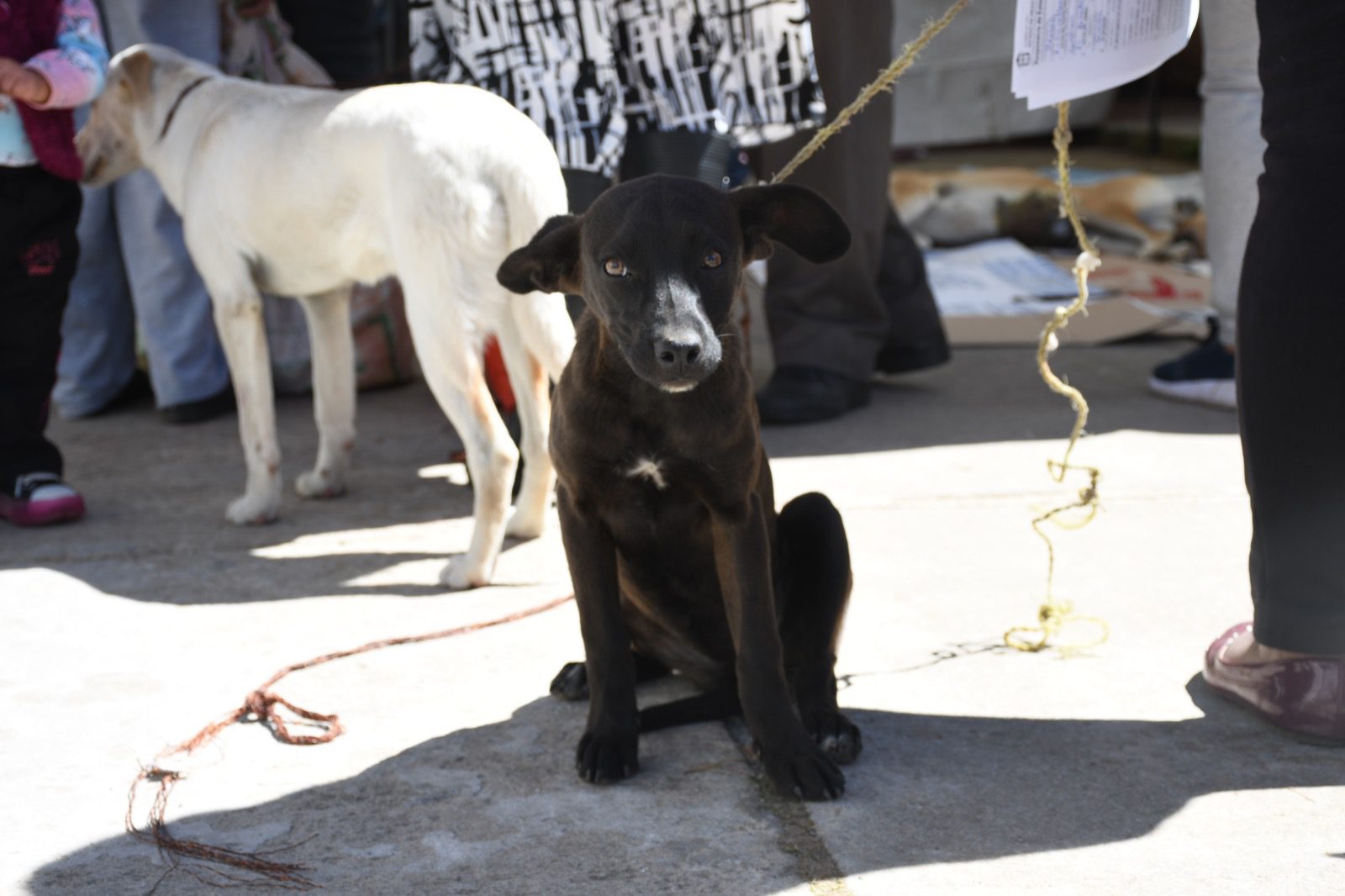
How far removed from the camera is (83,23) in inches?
153

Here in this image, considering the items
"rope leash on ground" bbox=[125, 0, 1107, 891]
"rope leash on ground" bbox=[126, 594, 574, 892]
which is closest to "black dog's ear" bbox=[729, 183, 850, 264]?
"rope leash on ground" bbox=[125, 0, 1107, 891]

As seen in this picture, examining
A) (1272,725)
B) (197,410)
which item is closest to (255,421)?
(197,410)

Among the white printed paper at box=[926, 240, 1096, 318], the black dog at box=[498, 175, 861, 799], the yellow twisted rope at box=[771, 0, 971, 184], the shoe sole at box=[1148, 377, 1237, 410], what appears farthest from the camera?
the white printed paper at box=[926, 240, 1096, 318]

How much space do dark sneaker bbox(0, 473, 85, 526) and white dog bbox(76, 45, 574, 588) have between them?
451mm

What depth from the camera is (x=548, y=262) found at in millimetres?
2406

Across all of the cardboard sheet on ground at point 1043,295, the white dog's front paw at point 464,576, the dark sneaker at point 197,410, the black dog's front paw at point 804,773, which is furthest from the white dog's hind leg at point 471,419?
the cardboard sheet on ground at point 1043,295

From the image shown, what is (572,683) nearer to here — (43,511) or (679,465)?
(679,465)

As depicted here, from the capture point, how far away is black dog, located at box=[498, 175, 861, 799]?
2191 mm

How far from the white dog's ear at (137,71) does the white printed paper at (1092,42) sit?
2509 mm

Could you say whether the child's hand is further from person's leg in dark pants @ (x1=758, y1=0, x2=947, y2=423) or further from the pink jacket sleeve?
person's leg in dark pants @ (x1=758, y1=0, x2=947, y2=423)

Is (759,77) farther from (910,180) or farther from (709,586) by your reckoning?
(910,180)

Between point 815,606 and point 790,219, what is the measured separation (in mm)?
685

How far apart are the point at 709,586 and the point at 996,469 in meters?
1.94

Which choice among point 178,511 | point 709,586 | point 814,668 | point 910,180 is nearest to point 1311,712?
point 814,668
